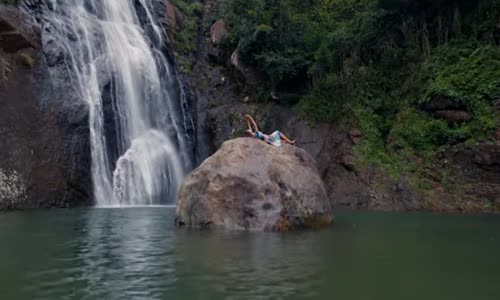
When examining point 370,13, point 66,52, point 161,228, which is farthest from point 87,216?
point 370,13

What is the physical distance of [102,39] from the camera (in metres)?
24.7

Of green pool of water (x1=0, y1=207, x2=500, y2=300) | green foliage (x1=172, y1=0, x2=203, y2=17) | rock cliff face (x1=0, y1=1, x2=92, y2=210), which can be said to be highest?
green foliage (x1=172, y1=0, x2=203, y2=17)

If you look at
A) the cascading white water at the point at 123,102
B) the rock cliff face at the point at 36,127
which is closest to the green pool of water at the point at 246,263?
the rock cliff face at the point at 36,127

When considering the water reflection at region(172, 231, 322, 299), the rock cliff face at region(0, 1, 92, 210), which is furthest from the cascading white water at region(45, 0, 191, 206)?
the water reflection at region(172, 231, 322, 299)

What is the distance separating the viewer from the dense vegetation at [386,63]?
789 inches

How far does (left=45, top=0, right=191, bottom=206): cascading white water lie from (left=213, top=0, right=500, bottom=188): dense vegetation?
522 cm

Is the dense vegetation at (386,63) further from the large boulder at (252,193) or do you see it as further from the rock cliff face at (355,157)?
the large boulder at (252,193)

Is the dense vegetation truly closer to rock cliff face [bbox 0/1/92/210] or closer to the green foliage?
the green foliage

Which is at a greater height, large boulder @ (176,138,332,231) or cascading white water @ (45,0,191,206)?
cascading white water @ (45,0,191,206)

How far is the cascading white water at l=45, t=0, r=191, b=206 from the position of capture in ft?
70.3

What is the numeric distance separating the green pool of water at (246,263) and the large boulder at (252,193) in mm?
583

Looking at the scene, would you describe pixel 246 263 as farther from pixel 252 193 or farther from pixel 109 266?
pixel 252 193

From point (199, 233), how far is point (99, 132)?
40.3 feet

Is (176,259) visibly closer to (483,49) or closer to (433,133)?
(433,133)
